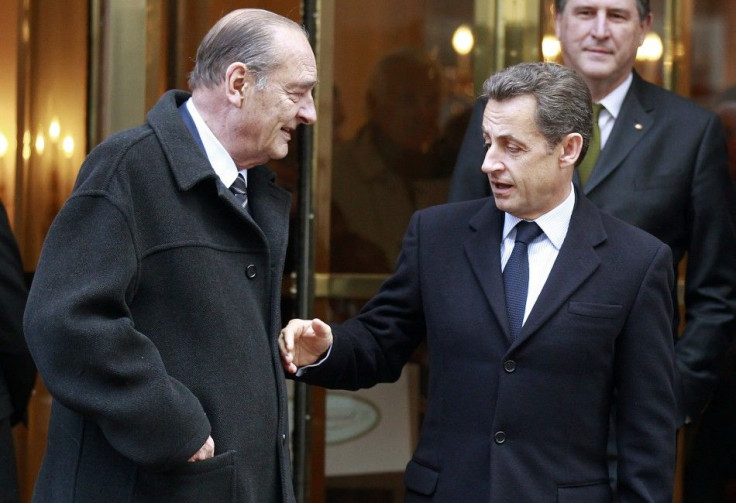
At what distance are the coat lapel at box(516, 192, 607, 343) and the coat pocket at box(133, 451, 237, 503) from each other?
0.80m

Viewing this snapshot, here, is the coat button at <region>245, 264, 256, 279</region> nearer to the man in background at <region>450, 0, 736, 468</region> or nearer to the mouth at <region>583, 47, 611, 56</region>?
the man in background at <region>450, 0, 736, 468</region>

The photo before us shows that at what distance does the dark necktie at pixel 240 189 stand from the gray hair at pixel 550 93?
70 centimetres

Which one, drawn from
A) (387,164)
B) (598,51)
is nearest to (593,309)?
(598,51)

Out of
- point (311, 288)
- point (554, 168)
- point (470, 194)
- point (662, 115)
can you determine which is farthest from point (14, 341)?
point (662, 115)

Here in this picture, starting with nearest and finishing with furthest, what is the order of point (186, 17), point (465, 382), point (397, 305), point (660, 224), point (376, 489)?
point (465, 382) → point (397, 305) → point (660, 224) → point (186, 17) → point (376, 489)

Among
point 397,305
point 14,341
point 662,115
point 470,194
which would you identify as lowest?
point 14,341

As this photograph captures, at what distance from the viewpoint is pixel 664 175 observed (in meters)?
3.91

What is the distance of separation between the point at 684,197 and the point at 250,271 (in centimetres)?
162

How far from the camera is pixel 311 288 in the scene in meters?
4.80

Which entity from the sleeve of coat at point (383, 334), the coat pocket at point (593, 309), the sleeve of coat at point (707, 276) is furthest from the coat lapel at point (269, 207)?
the sleeve of coat at point (707, 276)

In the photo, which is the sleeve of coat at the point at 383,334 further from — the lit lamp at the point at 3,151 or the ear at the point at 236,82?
the lit lamp at the point at 3,151

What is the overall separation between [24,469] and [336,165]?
1.63 metres

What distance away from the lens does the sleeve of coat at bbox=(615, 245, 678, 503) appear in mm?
3131

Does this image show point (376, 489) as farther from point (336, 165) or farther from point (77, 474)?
point (77, 474)
